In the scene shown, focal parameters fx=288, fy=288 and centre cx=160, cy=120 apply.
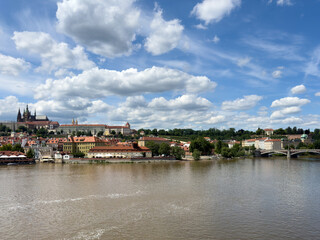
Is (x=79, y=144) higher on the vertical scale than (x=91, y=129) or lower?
lower

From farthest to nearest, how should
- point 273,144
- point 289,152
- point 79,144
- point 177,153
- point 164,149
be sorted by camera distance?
point 273,144 → point 289,152 → point 79,144 → point 164,149 → point 177,153

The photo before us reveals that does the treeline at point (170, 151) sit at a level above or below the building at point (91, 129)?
below

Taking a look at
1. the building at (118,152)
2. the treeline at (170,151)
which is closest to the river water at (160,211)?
the building at (118,152)

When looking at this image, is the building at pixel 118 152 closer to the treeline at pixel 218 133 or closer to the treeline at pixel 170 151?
the treeline at pixel 170 151

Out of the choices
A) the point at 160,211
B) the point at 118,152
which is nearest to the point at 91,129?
the point at 118,152

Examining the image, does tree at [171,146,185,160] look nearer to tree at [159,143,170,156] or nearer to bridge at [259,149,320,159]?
tree at [159,143,170,156]

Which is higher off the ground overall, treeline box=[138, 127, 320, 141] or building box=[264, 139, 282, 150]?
treeline box=[138, 127, 320, 141]

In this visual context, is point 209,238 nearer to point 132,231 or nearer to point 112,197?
point 132,231

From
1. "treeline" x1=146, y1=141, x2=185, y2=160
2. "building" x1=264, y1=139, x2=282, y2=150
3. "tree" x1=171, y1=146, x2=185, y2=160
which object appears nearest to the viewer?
"tree" x1=171, y1=146, x2=185, y2=160

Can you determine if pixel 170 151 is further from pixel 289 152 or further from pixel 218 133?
pixel 218 133

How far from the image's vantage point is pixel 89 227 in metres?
17.8

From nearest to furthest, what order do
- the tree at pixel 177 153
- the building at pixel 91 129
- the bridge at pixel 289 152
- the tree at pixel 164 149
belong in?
the tree at pixel 177 153, the tree at pixel 164 149, the bridge at pixel 289 152, the building at pixel 91 129

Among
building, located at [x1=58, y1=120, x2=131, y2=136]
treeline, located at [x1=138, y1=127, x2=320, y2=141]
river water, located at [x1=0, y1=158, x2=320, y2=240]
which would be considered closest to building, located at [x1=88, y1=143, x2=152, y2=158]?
river water, located at [x1=0, y1=158, x2=320, y2=240]

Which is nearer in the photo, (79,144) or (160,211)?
(160,211)
